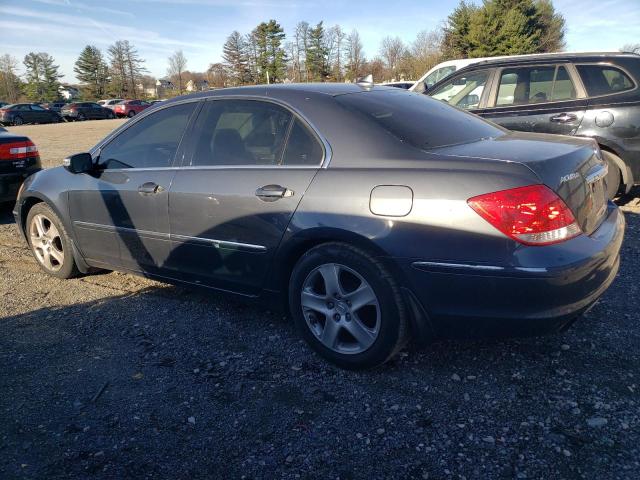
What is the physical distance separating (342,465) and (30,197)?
13.2 ft

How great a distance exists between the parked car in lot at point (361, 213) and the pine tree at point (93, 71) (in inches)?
3215

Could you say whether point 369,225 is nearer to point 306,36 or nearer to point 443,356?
point 443,356

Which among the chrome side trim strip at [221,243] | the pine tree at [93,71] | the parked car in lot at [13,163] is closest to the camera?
the chrome side trim strip at [221,243]

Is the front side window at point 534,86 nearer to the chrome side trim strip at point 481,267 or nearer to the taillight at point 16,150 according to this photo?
the chrome side trim strip at point 481,267

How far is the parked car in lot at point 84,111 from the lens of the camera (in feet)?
140

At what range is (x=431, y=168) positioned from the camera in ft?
8.52

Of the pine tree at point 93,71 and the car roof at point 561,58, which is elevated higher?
the pine tree at point 93,71

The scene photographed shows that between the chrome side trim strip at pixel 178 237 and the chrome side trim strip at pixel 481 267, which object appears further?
the chrome side trim strip at pixel 178 237

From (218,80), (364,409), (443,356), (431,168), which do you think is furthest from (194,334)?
(218,80)

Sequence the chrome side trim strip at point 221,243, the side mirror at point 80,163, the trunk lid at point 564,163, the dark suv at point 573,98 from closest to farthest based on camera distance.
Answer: the trunk lid at point 564,163 < the chrome side trim strip at point 221,243 < the side mirror at point 80,163 < the dark suv at point 573,98

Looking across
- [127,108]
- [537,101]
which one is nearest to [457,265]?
[537,101]

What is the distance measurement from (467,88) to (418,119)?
4165mm

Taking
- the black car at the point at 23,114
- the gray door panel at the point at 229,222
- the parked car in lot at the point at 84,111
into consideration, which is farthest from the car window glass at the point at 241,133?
the parked car in lot at the point at 84,111

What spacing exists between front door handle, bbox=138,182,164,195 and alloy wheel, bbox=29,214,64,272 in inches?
54.4
